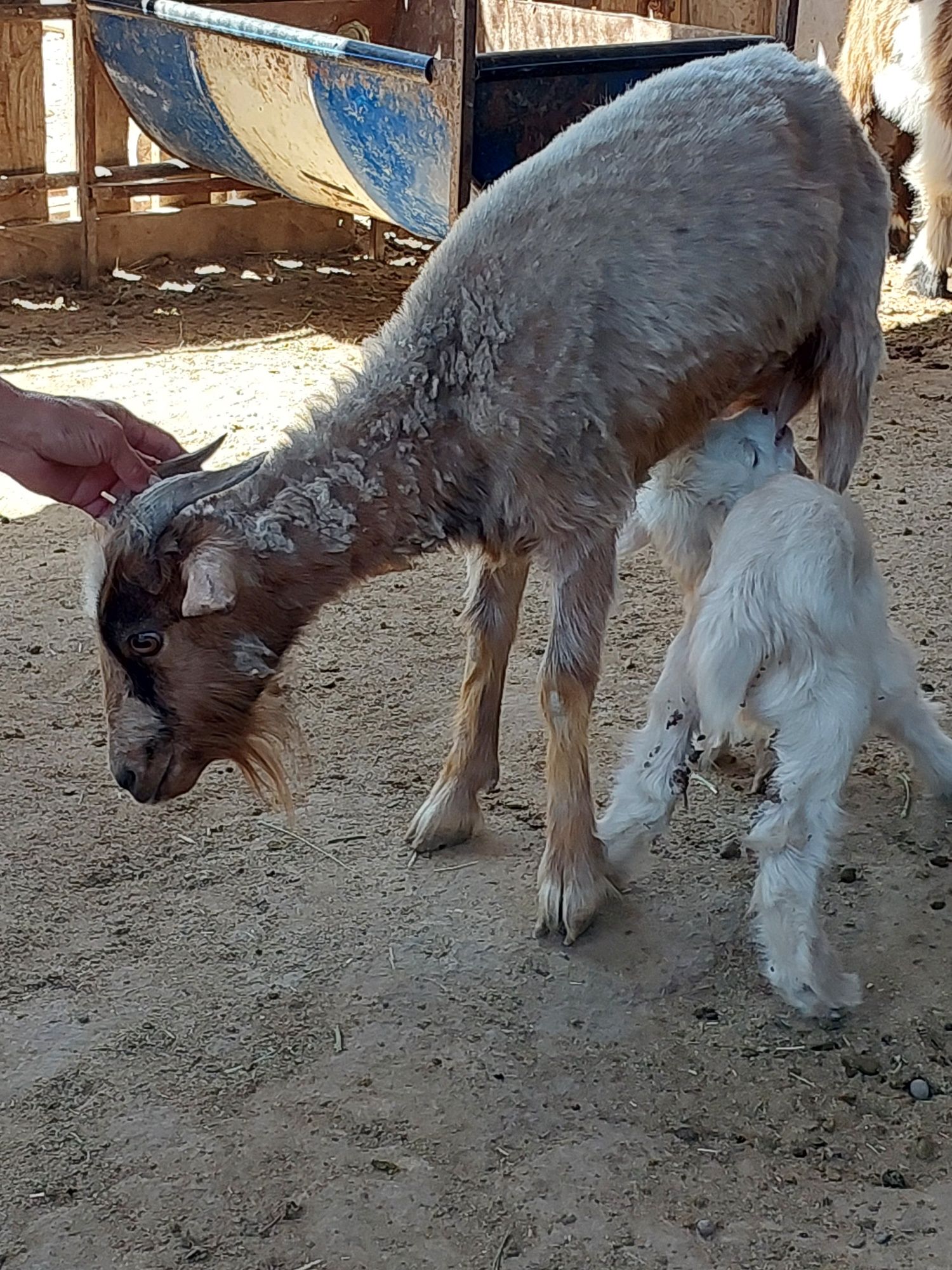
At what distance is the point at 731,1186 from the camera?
268 cm

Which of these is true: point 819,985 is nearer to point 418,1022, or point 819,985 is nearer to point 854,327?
A: point 418,1022

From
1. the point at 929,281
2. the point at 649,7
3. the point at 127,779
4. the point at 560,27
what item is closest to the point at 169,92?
the point at 560,27

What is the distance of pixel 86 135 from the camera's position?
8078 millimetres

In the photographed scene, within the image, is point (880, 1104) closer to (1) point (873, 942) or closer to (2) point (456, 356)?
(1) point (873, 942)

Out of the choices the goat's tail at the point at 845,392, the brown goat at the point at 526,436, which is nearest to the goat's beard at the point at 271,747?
the brown goat at the point at 526,436

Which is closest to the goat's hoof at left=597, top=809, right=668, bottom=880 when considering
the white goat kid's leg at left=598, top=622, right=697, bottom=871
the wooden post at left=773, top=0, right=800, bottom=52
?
the white goat kid's leg at left=598, top=622, right=697, bottom=871

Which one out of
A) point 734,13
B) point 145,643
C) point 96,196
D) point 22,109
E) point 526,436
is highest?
point 734,13

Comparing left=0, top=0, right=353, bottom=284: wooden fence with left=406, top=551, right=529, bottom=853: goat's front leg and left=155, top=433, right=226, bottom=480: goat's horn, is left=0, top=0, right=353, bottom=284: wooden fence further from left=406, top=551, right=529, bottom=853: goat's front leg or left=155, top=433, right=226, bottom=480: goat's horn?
left=155, top=433, right=226, bottom=480: goat's horn

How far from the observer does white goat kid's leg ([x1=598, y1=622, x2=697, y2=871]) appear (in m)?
3.44

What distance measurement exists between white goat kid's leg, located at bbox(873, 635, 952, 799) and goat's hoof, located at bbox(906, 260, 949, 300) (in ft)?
16.2

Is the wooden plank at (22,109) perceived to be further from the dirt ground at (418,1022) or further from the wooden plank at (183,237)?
the dirt ground at (418,1022)

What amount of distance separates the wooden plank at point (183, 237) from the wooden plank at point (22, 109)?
0.48 feet

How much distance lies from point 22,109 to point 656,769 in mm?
6103

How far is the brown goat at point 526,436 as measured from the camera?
3.15 meters
